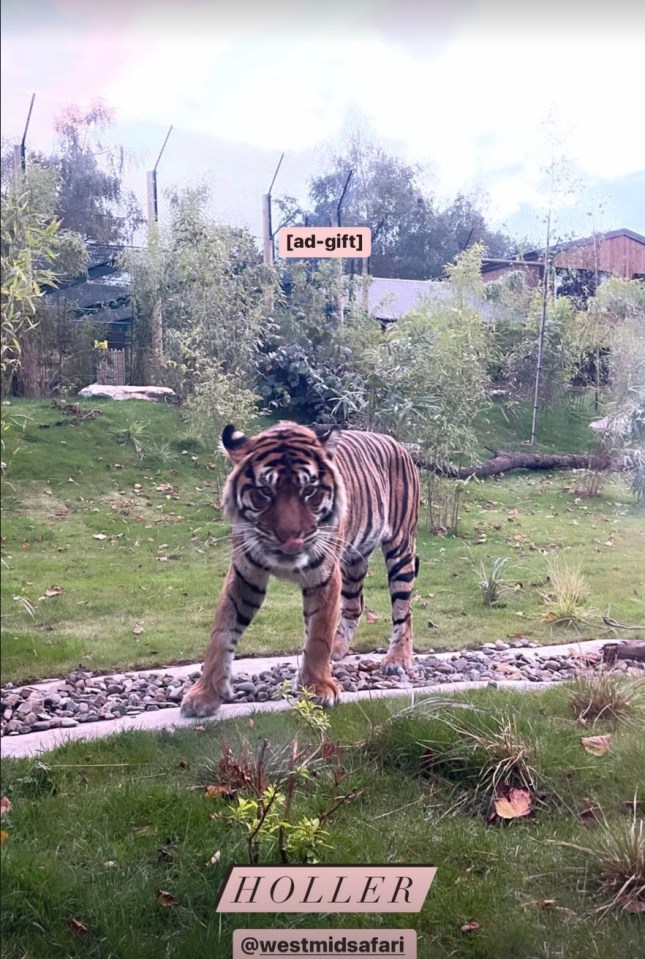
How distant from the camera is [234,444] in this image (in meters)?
3.19

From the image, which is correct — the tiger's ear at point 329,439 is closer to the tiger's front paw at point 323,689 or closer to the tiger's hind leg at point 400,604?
the tiger's hind leg at point 400,604

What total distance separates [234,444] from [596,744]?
2.15m

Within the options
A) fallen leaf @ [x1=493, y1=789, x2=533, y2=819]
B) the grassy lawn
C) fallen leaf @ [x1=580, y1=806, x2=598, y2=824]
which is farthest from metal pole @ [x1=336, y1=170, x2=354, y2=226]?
fallen leaf @ [x1=580, y1=806, x2=598, y2=824]

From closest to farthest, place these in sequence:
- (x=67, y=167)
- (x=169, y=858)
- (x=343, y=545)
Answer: (x=169, y=858)
(x=67, y=167)
(x=343, y=545)

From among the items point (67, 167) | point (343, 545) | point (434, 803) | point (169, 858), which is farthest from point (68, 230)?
point (434, 803)

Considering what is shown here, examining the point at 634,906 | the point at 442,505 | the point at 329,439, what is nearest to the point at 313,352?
the point at 329,439

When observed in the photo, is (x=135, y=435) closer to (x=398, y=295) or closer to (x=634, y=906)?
(x=398, y=295)

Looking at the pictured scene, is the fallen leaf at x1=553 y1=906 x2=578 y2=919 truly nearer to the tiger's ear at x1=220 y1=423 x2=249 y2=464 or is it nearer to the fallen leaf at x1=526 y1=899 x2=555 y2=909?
the fallen leaf at x1=526 y1=899 x2=555 y2=909

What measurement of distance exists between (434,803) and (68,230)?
9.57ft

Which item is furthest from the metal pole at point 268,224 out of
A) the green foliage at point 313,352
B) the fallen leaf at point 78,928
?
the fallen leaf at point 78,928

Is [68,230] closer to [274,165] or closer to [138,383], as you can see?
[138,383]

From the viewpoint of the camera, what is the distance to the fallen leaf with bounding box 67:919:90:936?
8.22 feet

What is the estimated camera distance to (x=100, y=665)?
3146 mm

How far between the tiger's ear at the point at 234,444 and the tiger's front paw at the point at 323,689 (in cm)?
106
